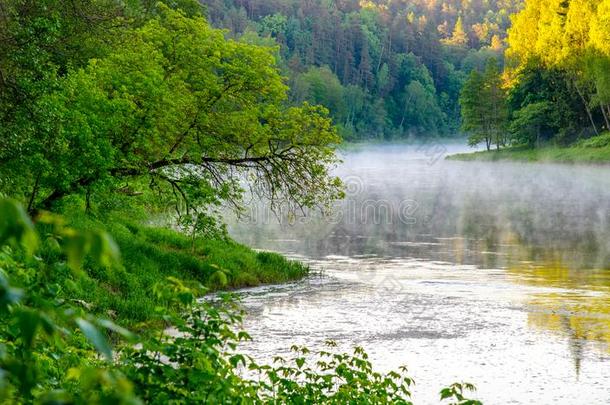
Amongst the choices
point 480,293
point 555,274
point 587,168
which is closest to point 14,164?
point 480,293

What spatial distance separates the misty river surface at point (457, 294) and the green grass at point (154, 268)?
115 cm

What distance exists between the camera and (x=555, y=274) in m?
24.5

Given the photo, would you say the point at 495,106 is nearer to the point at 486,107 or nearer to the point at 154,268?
the point at 486,107

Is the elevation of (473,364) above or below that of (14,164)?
below

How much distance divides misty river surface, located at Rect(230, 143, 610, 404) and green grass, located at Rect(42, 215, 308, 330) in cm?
115

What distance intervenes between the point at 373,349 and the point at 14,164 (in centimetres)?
820

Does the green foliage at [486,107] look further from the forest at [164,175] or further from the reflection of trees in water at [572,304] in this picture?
the reflection of trees in water at [572,304]

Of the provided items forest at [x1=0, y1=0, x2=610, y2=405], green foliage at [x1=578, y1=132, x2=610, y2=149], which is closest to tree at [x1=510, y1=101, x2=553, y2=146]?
green foliage at [x1=578, y1=132, x2=610, y2=149]

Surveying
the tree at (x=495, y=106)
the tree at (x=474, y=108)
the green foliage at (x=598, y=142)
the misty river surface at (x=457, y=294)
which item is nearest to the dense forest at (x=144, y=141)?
the misty river surface at (x=457, y=294)

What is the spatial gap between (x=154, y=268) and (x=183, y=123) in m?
3.86

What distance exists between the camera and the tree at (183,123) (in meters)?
19.5

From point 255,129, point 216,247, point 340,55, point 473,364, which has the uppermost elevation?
point 340,55

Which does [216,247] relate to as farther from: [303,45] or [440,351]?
[303,45]

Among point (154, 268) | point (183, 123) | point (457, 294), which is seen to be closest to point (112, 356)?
point (154, 268)
